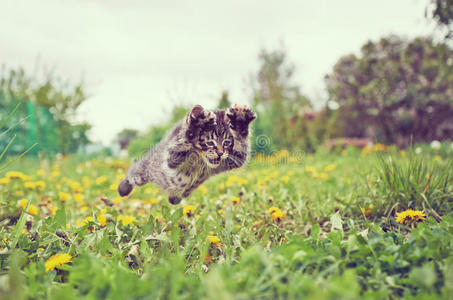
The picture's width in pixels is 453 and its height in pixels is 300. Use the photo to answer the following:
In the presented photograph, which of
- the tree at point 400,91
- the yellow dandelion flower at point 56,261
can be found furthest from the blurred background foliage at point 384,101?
the yellow dandelion flower at point 56,261

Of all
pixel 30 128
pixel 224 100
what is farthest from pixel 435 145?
pixel 30 128

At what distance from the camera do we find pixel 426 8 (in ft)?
11.2

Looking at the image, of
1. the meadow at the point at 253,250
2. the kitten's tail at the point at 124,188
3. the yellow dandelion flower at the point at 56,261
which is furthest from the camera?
the kitten's tail at the point at 124,188

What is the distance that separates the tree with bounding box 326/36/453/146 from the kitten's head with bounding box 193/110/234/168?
8833mm

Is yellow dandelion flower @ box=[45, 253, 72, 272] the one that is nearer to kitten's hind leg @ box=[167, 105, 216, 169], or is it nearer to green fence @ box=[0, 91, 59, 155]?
kitten's hind leg @ box=[167, 105, 216, 169]

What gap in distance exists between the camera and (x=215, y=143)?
6.89 ft

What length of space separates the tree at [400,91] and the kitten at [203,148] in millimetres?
8728

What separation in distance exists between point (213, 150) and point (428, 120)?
1094 cm

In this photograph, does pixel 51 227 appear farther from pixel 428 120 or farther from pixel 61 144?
pixel 428 120

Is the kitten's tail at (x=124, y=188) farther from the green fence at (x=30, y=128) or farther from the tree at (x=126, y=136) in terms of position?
the tree at (x=126, y=136)

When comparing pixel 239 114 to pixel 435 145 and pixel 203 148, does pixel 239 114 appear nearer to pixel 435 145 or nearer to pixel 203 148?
pixel 203 148

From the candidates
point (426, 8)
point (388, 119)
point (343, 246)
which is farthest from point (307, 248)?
point (388, 119)

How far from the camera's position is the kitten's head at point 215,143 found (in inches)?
81.0

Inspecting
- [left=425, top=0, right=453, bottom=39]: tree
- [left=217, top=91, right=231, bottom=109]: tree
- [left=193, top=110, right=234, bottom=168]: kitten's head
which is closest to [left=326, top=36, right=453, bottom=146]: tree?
[left=217, top=91, right=231, bottom=109]: tree
